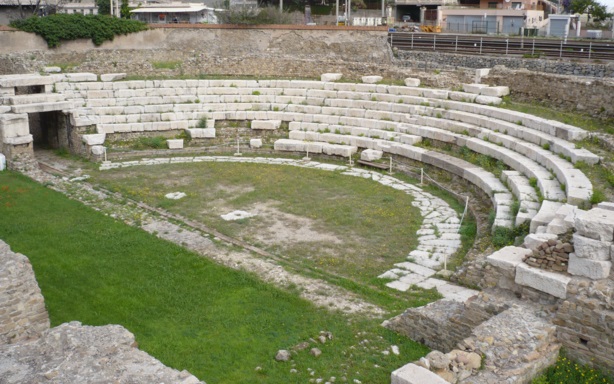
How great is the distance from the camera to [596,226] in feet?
27.0

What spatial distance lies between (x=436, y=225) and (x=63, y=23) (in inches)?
625

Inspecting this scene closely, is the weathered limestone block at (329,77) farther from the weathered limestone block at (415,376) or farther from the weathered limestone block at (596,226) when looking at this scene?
the weathered limestone block at (415,376)

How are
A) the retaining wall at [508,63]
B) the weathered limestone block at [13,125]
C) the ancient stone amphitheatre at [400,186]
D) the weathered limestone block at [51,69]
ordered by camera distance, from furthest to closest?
the weathered limestone block at [51,69], the retaining wall at [508,63], the weathered limestone block at [13,125], the ancient stone amphitheatre at [400,186]

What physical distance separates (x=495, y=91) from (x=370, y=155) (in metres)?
4.08

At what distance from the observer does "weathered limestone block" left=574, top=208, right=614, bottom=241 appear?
816cm

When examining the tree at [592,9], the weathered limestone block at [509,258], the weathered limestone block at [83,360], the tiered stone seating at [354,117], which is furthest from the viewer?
the tree at [592,9]

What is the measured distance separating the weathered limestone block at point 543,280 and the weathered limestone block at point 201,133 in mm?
13094

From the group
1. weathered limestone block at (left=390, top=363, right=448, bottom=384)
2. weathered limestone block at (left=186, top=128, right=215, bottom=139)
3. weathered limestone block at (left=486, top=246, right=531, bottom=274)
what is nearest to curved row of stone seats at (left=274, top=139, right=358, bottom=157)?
weathered limestone block at (left=186, top=128, right=215, bottom=139)

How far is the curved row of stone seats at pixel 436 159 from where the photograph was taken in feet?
41.5

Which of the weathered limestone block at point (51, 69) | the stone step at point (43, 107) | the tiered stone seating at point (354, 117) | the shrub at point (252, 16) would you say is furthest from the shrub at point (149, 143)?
the shrub at point (252, 16)

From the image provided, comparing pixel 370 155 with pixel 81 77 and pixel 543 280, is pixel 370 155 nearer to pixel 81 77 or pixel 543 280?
pixel 81 77

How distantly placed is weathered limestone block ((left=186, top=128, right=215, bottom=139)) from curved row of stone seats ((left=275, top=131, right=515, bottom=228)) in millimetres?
2119

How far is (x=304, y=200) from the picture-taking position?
15.0 metres

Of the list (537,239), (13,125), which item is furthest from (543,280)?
(13,125)
